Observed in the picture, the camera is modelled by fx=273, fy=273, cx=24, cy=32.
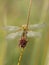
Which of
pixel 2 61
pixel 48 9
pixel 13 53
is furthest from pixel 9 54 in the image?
pixel 48 9

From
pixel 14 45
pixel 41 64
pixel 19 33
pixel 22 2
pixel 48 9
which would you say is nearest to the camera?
pixel 19 33

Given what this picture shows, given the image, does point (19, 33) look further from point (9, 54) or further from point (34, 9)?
point (34, 9)

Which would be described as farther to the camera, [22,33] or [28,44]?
[28,44]

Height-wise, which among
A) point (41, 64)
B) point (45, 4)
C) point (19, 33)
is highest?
point (45, 4)

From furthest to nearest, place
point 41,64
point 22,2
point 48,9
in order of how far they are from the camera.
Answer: point 22,2 < point 48,9 < point 41,64

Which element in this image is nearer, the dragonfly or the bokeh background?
the dragonfly

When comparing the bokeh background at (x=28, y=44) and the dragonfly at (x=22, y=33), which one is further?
the bokeh background at (x=28, y=44)

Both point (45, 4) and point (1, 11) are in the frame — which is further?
point (1, 11)

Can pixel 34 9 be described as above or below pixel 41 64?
above
